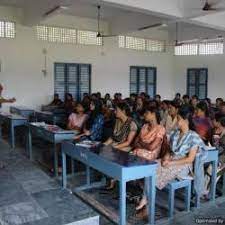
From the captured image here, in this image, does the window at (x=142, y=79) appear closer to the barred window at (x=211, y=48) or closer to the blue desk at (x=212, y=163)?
the barred window at (x=211, y=48)

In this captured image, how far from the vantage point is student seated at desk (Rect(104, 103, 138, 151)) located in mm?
4125

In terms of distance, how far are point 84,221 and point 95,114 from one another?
2343mm

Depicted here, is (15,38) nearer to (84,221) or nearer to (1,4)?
(1,4)

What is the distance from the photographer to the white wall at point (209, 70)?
426 inches

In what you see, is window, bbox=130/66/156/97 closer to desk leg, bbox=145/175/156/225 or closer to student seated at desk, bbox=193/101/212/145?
student seated at desk, bbox=193/101/212/145

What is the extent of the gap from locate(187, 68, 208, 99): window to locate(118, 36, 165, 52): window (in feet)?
4.67

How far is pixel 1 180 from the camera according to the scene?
4191 mm

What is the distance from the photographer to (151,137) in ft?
12.1

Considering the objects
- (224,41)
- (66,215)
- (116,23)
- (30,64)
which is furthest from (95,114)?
(224,41)

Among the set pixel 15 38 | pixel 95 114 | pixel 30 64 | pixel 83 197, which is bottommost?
pixel 83 197

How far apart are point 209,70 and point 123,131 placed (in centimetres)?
782

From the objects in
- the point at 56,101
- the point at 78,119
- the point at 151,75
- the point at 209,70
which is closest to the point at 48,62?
the point at 56,101

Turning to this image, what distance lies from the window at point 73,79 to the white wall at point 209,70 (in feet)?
12.6

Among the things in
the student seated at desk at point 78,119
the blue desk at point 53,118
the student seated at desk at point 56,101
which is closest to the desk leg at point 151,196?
the student seated at desk at point 78,119
